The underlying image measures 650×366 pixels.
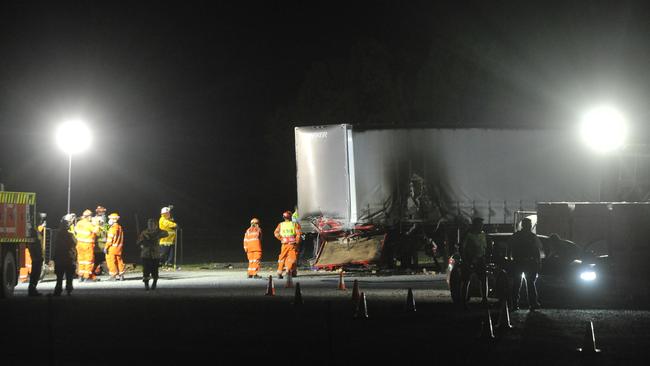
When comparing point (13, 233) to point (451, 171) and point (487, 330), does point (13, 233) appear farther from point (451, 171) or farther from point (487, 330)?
point (451, 171)

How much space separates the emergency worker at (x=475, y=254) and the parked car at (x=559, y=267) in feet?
0.63

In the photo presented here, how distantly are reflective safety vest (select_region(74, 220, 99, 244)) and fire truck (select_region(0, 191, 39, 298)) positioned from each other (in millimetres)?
4227

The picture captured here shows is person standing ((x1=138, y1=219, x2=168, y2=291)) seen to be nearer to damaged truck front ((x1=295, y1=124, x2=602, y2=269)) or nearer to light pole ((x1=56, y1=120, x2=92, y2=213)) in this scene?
damaged truck front ((x1=295, y1=124, x2=602, y2=269))

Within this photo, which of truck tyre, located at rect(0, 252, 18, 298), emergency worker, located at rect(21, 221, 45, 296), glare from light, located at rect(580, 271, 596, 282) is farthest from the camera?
emergency worker, located at rect(21, 221, 45, 296)

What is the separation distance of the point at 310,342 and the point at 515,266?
5.58 m

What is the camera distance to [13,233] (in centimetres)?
2256

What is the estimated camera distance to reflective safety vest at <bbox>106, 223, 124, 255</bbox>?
92.5 ft

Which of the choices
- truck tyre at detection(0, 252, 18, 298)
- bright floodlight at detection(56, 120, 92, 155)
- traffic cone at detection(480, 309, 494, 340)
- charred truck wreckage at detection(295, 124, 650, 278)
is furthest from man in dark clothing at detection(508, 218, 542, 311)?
bright floodlight at detection(56, 120, 92, 155)

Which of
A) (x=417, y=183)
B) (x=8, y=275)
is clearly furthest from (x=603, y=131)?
(x=8, y=275)

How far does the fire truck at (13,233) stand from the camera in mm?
22094

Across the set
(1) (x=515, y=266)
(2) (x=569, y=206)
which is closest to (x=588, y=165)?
(2) (x=569, y=206)

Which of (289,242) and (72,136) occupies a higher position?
(72,136)

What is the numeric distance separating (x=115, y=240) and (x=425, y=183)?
8807 mm

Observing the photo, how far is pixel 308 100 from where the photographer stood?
55.6 metres
